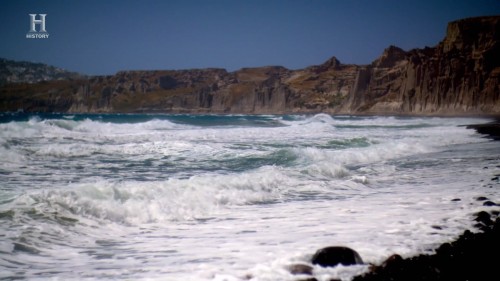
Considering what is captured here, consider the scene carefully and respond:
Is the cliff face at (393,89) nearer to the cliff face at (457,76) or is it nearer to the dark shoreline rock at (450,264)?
the cliff face at (457,76)

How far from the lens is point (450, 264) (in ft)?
11.7

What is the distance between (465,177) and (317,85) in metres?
176

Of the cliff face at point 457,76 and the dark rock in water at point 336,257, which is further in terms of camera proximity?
the cliff face at point 457,76

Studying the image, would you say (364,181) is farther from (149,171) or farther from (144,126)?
(144,126)

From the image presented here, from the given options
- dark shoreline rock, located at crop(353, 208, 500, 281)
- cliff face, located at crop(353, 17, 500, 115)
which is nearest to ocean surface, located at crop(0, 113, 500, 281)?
dark shoreline rock, located at crop(353, 208, 500, 281)

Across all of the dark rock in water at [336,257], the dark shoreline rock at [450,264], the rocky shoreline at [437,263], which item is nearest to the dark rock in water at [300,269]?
Answer: the rocky shoreline at [437,263]

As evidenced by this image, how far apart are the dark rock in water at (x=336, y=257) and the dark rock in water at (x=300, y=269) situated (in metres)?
0.14

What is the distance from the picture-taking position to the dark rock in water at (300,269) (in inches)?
140

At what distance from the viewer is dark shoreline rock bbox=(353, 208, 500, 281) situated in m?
3.29

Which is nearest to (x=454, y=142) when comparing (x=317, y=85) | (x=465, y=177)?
(x=465, y=177)

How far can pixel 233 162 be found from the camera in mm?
13555

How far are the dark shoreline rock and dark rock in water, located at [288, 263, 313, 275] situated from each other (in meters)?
0.42

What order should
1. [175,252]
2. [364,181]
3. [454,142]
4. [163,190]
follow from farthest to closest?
[454,142]
[364,181]
[163,190]
[175,252]

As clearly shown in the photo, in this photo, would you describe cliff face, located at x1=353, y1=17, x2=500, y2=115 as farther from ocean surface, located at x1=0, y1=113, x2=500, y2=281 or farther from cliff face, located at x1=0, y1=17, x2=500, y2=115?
ocean surface, located at x1=0, y1=113, x2=500, y2=281
